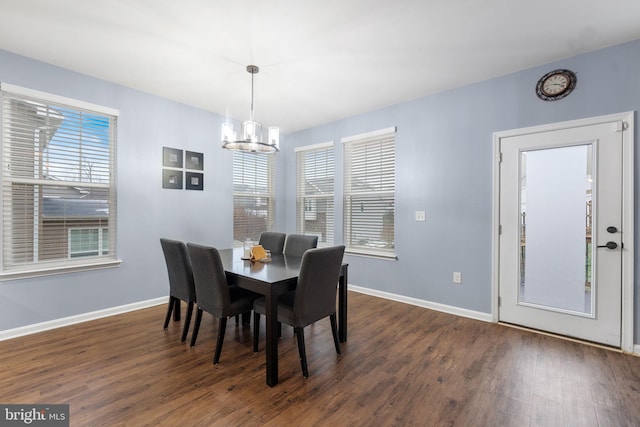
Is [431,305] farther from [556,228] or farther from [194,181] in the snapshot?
[194,181]

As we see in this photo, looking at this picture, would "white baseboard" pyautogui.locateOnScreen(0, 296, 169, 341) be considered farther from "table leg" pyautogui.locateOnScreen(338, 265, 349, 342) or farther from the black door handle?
the black door handle

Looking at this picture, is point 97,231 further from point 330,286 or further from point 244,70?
point 330,286

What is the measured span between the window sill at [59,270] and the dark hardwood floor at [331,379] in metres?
0.56

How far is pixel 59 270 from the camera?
9.50 feet

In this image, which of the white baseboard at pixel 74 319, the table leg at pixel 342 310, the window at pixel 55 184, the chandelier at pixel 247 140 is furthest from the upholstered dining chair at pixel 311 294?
the window at pixel 55 184

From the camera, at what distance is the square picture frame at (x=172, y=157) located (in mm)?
3658

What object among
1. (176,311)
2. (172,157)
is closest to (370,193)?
(172,157)

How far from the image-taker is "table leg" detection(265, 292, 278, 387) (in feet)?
6.44

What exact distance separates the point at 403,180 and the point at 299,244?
1609 mm

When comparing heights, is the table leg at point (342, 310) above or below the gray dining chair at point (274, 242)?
below

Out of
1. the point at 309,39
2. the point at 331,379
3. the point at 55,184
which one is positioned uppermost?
the point at 309,39

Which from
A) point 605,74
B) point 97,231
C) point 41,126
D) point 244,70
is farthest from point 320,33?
point 97,231

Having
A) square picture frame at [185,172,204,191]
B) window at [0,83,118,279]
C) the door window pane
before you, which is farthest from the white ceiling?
square picture frame at [185,172,204,191]

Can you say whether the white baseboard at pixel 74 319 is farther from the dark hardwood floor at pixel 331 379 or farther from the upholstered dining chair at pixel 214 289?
the upholstered dining chair at pixel 214 289
